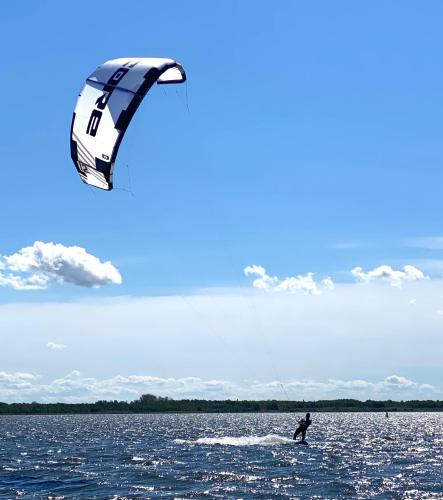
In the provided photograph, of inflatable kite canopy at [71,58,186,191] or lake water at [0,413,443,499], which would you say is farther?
lake water at [0,413,443,499]

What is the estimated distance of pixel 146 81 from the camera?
23.9m

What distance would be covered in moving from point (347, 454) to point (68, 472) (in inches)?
641

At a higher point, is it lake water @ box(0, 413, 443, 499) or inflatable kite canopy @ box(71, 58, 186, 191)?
inflatable kite canopy @ box(71, 58, 186, 191)

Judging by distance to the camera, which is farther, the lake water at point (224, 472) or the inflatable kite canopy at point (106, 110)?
A: the lake water at point (224, 472)

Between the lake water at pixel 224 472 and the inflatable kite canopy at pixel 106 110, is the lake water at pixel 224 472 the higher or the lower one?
the lower one

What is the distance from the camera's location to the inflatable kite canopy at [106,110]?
23797 millimetres

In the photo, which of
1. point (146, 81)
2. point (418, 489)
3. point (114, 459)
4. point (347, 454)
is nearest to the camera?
point (146, 81)

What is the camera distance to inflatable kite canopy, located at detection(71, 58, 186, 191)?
78.1 ft

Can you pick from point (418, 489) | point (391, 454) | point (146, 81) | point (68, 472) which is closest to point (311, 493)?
point (418, 489)

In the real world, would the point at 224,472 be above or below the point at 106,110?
below

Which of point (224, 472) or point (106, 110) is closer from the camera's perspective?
point (106, 110)

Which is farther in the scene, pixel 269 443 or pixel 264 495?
pixel 269 443

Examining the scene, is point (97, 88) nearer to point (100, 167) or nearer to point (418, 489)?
point (100, 167)

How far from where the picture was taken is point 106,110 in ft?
79.5
